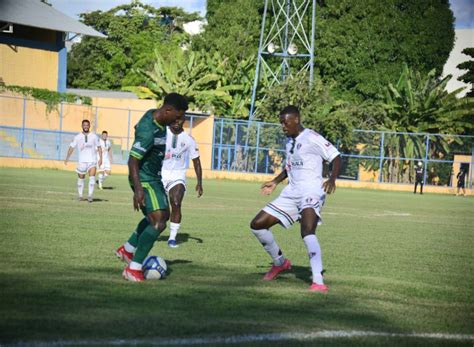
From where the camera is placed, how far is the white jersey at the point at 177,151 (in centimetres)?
1407

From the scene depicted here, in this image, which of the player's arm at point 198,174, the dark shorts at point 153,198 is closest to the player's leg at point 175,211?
the player's arm at point 198,174

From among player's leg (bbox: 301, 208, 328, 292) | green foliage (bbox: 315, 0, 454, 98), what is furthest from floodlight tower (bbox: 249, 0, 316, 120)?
player's leg (bbox: 301, 208, 328, 292)

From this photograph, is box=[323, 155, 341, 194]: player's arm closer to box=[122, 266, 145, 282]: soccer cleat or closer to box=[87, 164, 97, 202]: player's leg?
box=[122, 266, 145, 282]: soccer cleat

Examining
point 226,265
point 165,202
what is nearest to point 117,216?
point 226,265

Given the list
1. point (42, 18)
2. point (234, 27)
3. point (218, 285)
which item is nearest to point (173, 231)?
point (218, 285)

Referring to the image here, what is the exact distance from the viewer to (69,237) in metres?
12.7

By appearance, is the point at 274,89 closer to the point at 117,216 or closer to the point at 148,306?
the point at 117,216

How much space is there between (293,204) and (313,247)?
609 mm

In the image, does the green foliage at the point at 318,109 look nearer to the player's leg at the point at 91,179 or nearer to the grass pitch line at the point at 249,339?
the player's leg at the point at 91,179

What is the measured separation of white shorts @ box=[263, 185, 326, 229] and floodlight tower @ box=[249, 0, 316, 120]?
128 ft

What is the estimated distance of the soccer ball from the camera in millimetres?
8930

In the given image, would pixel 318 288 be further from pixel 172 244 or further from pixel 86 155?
pixel 86 155

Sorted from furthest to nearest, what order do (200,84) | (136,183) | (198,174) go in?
(200,84) → (198,174) → (136,183)

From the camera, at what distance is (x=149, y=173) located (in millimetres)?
9102
